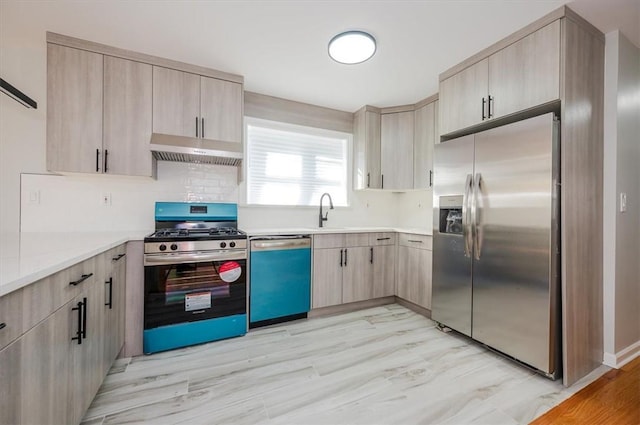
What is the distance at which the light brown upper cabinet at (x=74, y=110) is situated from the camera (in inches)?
83.4

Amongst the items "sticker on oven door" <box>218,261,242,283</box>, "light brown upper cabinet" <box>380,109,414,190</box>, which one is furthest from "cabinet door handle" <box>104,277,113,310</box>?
"light brown upper cabinet" <box>380,109,414,190</box>

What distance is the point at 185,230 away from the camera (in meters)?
2.52

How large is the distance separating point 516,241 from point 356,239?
60.2 inches

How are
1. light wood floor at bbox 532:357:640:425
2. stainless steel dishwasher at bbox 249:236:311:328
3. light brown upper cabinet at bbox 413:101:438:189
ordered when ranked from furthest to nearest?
light brown upper cabinet at bbox 413:101:438:189
stainless steel dishwasher at bbox 249:236:311:328
light wood floor at bbox 532:357:640:425

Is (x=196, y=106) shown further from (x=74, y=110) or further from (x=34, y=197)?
(x=34, y=197)

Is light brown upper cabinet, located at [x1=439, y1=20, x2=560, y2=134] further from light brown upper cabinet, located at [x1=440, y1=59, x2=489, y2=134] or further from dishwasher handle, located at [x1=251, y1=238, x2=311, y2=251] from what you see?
dishwasher handle, located at [x1=251, y1=238, x2=311, y2=251]

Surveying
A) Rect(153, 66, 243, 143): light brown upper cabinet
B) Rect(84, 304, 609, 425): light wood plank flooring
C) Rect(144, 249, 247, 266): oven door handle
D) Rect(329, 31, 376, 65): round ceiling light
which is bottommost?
Rect(84, 304, 609, 425): light wood plank flooring

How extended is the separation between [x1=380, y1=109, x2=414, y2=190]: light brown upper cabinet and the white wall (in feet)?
5.70

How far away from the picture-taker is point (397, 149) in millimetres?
3477

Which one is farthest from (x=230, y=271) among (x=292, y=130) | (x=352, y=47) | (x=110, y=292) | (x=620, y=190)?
(x=620, y=190)

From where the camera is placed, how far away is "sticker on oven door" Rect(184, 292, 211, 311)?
2230mm

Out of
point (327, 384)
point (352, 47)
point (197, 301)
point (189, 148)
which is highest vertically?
point (352, 47)

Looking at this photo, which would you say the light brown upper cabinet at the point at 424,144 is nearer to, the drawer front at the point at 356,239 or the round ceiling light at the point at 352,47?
the drawer front at the point at 356,239

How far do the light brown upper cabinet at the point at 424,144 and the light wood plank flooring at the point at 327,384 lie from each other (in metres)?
1.75
